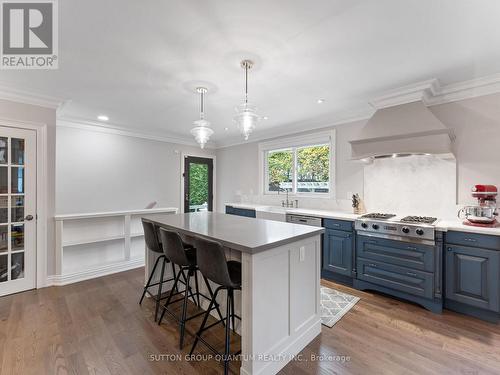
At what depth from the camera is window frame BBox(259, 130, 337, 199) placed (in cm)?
414

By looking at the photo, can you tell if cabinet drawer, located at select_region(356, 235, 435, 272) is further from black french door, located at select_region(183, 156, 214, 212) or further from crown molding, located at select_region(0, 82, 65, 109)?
crown molding, located at select_region(0, 82, 65, 109)

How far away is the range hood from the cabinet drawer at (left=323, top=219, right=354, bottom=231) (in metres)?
0.90

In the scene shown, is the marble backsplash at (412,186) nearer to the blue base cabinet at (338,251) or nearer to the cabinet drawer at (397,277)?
the blue base cabinet at (338,251)

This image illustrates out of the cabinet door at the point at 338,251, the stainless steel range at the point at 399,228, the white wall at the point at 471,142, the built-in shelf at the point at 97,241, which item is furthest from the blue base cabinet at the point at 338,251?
the built-in shelf at the point at 97,241

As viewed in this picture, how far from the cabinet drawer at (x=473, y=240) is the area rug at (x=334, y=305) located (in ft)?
4.09

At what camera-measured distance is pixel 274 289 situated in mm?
1786

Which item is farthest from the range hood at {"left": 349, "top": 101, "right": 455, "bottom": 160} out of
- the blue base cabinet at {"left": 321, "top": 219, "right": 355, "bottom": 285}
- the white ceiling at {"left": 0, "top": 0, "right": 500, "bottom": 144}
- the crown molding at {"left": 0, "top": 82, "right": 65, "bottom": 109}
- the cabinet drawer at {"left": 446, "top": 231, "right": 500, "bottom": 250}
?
the crown molding at {"left": 0, "top": 82, "right": 65, "bottom": 109}

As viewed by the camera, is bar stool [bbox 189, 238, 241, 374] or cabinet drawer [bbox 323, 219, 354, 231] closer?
bar stool [bbox 189, 238, 241, 374]

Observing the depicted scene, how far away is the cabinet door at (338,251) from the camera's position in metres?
3.21

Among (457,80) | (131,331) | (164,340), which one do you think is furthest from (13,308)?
(457,80)

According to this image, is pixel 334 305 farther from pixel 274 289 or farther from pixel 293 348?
pixel 274 289

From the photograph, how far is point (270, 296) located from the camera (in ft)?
5.75

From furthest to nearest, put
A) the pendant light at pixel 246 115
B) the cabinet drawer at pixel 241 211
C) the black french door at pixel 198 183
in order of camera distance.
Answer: the black french door at pixel 198 183 < the cabinet drawer at pixel 241 211 < the pendant light at pixel 246 115

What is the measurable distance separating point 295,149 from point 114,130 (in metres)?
3.68
